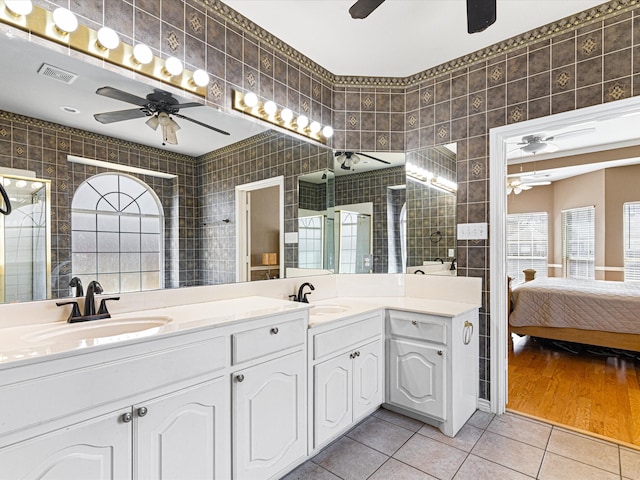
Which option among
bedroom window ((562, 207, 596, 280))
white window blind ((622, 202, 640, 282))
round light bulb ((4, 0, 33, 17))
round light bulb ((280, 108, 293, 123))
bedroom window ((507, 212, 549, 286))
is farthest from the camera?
bedroom window ((507, 212, 549, 286))

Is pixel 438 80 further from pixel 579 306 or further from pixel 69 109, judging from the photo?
pixel 579 306

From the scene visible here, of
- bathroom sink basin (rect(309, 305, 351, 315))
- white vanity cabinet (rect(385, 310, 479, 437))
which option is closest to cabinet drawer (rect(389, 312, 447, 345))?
white vanity cabinet (rect(385, 310, 479, 437))

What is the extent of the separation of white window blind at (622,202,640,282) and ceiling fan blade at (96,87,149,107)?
6.81 m

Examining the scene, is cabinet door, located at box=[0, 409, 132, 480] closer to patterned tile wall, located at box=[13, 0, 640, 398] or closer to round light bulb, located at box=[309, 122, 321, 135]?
patterned tile wall, located at box=[13, 0, 640, 398]

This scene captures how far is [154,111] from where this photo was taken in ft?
5.65

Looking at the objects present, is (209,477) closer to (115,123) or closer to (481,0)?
(115,123)

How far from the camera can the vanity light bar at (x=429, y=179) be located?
101 inches

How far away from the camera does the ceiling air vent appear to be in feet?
4.62

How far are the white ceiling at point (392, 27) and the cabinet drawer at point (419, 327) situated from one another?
1819 millimetres

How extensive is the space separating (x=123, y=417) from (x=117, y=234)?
2.83 feet

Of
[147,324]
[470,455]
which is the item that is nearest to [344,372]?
[470,455]

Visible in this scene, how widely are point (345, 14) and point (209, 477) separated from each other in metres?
2.45

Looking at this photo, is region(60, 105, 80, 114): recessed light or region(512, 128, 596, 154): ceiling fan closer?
region(60, 105, 80, 114): recessed light

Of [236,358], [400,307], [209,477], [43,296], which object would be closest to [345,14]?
[400,307]
